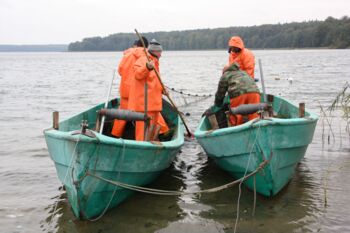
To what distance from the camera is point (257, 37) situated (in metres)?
117

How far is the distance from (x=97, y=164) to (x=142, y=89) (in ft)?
6.01

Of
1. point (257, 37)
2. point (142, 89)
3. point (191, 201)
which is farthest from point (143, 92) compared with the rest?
point (257, 37)

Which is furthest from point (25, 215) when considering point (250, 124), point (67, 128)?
point (250, 124)

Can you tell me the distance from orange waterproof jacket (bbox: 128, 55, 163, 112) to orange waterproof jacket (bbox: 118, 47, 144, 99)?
614 mm

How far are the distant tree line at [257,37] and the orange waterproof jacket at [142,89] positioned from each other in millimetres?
92437

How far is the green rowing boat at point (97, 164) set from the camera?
5.62 m

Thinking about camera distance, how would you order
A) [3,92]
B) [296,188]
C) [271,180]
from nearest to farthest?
[271,180], [296,188], [3,92]

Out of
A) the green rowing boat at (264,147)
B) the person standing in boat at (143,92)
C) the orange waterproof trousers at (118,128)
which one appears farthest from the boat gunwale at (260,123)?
the orange waterproof trousers at (118,128)

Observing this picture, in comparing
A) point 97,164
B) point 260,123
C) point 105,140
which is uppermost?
point 260,123

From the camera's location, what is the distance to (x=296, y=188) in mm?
7504

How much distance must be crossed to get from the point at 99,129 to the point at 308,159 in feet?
15.4

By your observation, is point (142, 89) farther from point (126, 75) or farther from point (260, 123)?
point (260, 123)

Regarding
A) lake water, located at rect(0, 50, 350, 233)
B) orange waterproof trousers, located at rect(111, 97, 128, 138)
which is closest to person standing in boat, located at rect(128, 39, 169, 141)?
orange waterproof trousers, located at rect(111, 97, 128, 138)

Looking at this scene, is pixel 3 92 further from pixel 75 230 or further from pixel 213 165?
pixel 75 230
